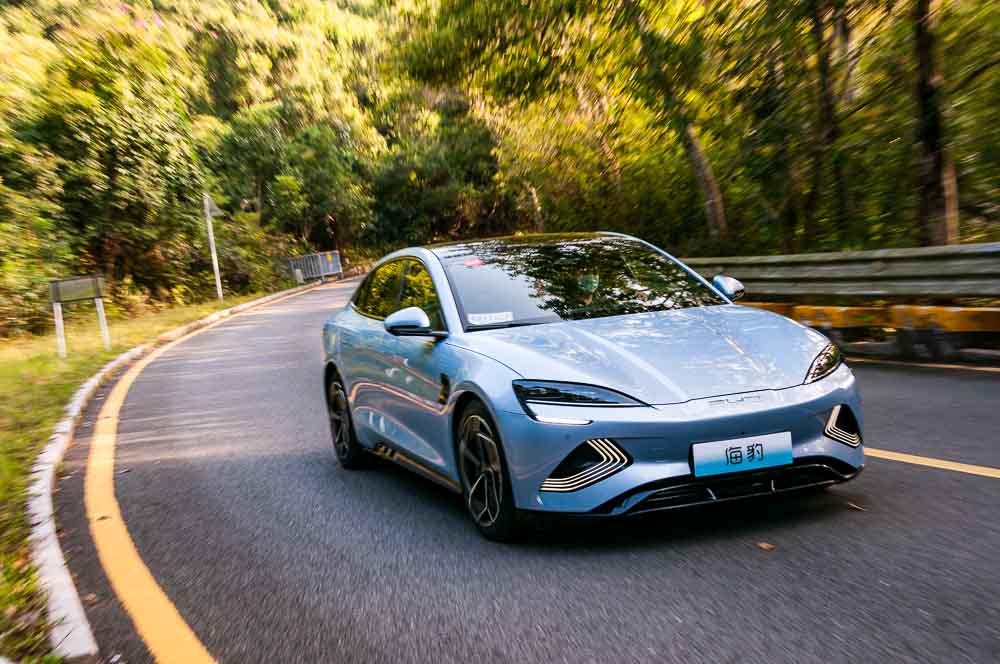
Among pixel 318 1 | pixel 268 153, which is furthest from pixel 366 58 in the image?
pixel 268 153

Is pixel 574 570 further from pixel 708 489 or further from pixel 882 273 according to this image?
pixel 882 273

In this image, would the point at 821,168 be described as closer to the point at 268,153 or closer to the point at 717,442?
the point at 717,442

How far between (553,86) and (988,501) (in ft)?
52.9

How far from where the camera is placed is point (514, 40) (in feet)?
61.8

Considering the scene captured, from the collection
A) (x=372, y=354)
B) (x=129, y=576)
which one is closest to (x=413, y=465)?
(x=372, y=354)

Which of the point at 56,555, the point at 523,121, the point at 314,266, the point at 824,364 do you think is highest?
the point at 523,121

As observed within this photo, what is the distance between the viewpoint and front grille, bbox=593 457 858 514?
176 inches

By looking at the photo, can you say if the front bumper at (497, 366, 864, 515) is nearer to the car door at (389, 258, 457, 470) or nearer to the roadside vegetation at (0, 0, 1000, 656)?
the car door at (389, 258, 457, 470)

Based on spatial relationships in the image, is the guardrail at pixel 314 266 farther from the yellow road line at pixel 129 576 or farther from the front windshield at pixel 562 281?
the front windshield at pixel 562 281

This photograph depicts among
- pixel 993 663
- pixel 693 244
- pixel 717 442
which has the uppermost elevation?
pixel 693 244

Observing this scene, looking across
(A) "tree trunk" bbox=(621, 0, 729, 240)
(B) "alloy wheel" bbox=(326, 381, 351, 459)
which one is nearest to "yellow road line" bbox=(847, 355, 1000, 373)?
(B) "alloy wheel" bbox=(326, 381, 351, 459)

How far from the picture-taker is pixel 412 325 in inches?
219

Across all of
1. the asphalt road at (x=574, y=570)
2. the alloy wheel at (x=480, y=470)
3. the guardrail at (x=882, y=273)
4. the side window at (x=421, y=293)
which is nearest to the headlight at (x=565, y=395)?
the alloy wheel at (x=480, y=470)

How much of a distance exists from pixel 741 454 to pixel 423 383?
1945mm
